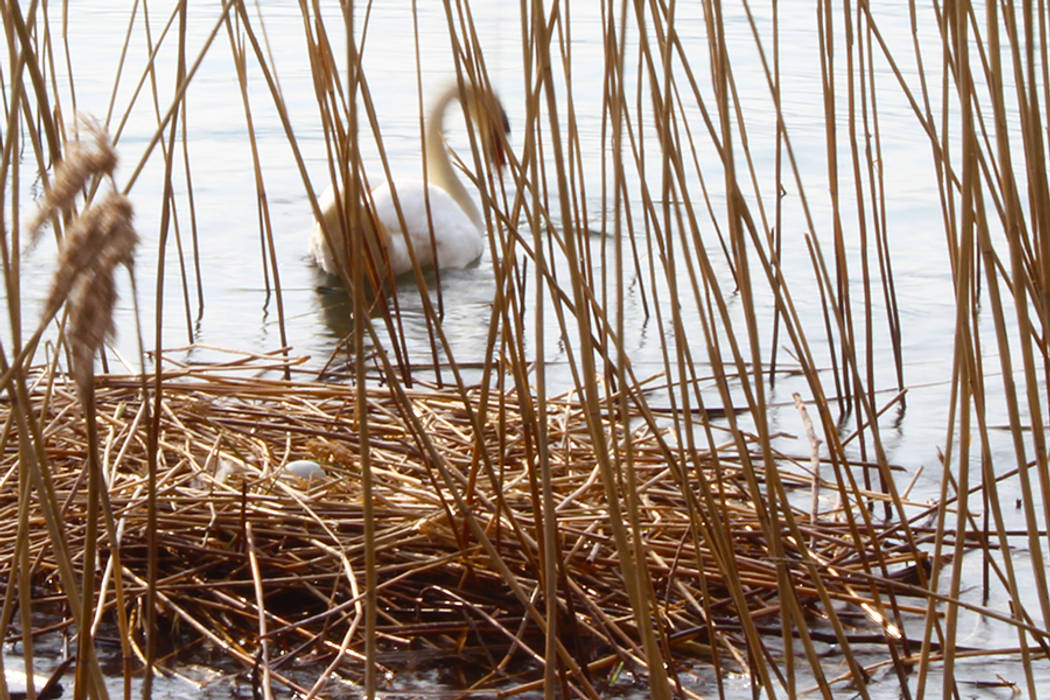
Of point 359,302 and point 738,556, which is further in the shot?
point 738,556

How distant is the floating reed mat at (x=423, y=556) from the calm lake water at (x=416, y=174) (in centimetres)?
11

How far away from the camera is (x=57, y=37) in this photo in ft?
28.5

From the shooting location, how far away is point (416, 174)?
5.61 m

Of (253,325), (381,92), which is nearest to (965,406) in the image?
(253,325)

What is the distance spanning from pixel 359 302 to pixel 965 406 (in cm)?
57

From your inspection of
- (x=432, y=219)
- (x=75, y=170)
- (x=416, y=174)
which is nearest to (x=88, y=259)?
(x=75, y=170)

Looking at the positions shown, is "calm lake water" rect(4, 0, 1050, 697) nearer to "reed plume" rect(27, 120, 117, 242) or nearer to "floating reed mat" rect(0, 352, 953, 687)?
"floating reed mat" rect(0, 352, 953, 687)

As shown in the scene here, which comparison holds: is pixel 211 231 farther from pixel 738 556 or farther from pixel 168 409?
pixel 738 556

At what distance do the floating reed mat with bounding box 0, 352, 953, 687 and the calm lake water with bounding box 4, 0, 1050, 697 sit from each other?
0.11 metres

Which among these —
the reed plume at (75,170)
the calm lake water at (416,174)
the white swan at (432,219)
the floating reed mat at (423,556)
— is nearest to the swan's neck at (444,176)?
the white swan at (432,219)

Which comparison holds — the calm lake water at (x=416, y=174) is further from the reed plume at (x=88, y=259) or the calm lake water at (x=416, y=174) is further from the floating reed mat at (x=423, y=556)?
the reed plume at (x=88, y=259)

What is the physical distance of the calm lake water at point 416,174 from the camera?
9.50 ft

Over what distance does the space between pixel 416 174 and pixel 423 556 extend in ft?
13.2

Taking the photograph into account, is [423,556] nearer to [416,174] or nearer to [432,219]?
[432,219]
